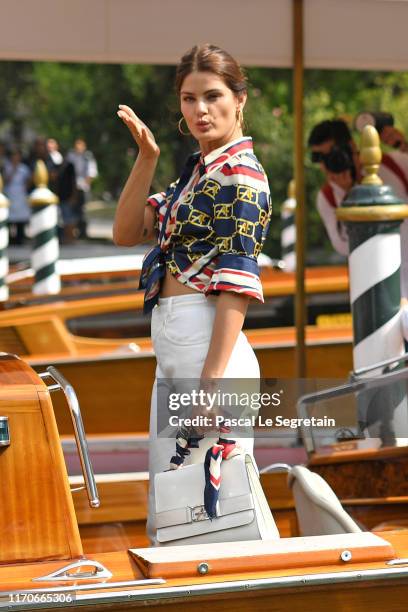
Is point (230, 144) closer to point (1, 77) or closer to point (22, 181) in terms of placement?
point (22, 181)

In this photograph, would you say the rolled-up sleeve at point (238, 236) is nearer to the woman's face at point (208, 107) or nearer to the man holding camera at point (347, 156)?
the woman's face at point (208, 107)

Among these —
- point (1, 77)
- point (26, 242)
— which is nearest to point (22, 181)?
point (26, 242)

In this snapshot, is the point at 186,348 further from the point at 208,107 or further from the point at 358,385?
the point at 358,385

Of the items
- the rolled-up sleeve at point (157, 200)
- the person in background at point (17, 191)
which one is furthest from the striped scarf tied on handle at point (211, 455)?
the person in background at point (17, 191)

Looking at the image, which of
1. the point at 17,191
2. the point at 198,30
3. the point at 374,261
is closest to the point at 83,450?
the point at 374,261

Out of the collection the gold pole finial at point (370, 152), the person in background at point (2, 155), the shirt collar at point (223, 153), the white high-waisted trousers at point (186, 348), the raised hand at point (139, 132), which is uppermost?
the person in background at point (2, 155)

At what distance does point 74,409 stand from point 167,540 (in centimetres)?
36

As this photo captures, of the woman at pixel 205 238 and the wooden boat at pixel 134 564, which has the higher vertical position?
the woman at pixel 205 238

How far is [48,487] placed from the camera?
2.62 metres

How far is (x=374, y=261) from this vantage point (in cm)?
446

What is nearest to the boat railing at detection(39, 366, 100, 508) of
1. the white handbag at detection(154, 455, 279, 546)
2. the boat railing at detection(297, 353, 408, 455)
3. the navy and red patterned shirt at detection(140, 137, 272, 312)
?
the white handbag at detection(154, 455, 279, 546)

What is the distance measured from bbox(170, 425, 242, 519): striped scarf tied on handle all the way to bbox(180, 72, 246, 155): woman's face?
66cm

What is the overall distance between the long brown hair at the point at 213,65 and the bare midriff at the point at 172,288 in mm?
453

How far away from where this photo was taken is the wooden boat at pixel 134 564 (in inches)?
98.0
